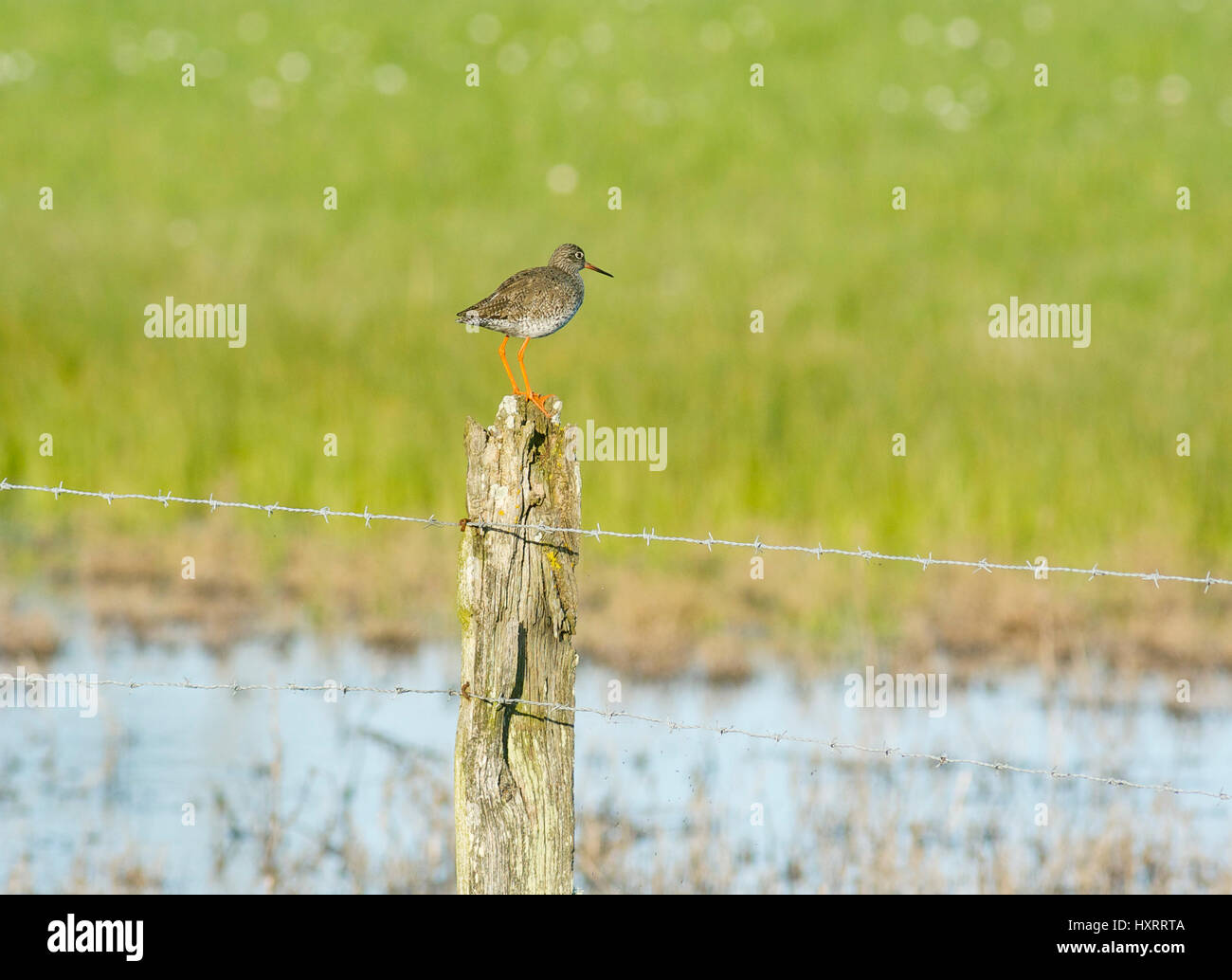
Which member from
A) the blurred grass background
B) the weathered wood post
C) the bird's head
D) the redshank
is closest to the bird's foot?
the weathered wood post

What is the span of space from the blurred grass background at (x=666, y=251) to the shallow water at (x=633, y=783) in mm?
2889

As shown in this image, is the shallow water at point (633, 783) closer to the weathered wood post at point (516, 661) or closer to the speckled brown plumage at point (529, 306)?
the speckled brown plumage at point (529, 306)

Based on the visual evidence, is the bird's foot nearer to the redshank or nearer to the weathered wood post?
the weathered wood post

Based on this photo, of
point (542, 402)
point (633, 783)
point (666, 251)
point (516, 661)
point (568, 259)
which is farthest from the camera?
point (666, 251)

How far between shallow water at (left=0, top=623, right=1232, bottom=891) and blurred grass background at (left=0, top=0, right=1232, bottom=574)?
2.89 metres

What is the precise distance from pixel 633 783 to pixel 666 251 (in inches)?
565

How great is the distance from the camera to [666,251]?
21531 millimetres

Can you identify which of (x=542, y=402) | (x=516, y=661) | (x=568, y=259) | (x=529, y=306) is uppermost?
(x=568, y=259)

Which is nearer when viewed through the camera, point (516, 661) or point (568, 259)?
point (516, 661)

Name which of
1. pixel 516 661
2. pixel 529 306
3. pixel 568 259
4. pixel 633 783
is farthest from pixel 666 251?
pixel 516 661

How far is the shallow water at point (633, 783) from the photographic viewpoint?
6.75 metres

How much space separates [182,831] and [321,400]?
24.6ft

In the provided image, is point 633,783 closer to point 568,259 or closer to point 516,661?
point 568,259
